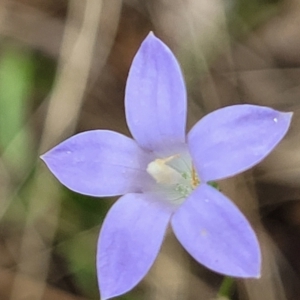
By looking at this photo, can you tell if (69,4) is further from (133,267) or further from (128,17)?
(133,267)

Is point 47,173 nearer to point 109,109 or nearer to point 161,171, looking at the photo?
point 109,109

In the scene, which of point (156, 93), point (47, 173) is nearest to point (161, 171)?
point (156, 93)

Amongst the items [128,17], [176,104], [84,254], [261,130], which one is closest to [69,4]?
[128,17]

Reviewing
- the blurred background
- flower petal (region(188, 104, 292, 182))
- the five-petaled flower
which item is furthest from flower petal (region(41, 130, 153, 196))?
the blurred background

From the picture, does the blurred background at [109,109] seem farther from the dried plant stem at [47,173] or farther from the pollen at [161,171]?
the pollen at [161,171]

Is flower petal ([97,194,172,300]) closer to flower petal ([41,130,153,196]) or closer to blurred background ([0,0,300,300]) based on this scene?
flower petal ([41,130,153,196])

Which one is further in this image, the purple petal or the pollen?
the pollen
